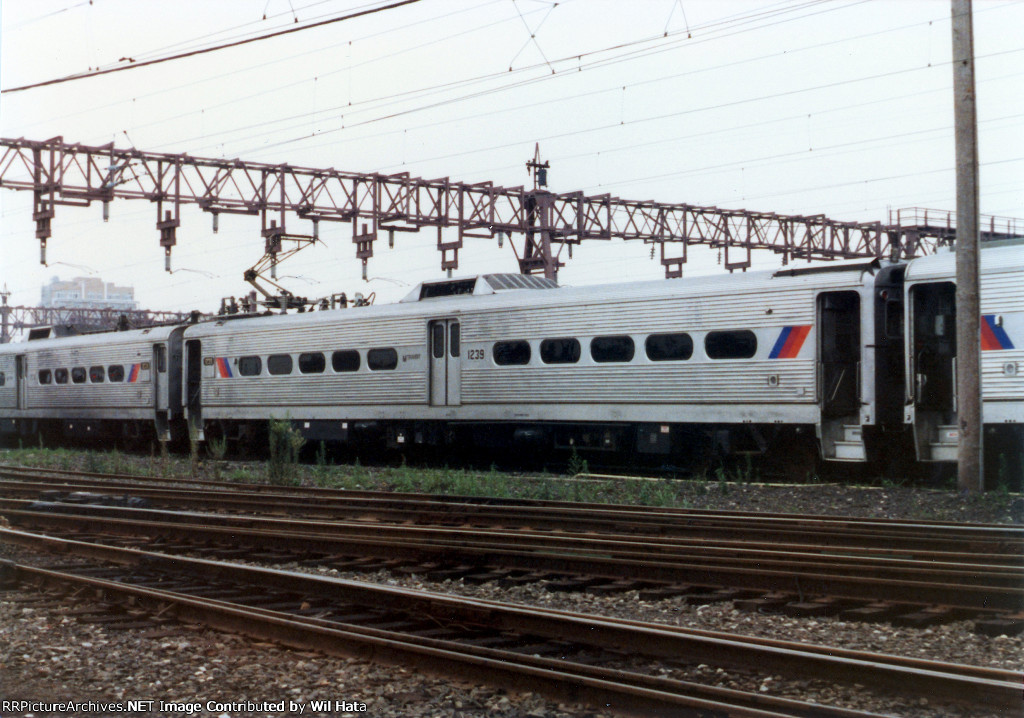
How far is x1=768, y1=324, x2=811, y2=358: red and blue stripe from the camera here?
50.9 feet

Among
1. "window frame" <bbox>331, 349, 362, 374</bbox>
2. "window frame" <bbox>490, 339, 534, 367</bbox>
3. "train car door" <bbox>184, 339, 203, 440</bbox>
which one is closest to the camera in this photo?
"window frame" <bbox>490, 339, 534, 367</bbox>

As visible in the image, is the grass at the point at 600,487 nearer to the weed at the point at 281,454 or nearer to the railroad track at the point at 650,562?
the weed at the point at 281,454

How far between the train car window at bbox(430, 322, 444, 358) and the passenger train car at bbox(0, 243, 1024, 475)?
3 centimetres

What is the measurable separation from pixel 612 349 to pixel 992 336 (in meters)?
6.00

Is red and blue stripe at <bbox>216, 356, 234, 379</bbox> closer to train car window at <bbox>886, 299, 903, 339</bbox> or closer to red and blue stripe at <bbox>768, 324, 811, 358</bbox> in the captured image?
red and blue stripe at <bbox>768, 324, 811, 358</bbox>

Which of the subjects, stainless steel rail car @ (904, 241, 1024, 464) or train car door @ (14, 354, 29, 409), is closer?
stainless steel rail car @ (904, 241, 1024, 464)

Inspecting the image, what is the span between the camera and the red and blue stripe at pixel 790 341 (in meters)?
15.5

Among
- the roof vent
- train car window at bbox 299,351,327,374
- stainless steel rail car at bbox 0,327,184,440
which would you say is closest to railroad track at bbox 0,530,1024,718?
the roof vent

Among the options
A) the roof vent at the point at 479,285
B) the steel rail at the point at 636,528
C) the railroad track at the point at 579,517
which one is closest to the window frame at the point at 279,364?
the roof vent at the point at 479,285

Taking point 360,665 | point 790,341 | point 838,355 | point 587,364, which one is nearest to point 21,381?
point 587,364

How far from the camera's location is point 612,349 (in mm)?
17703

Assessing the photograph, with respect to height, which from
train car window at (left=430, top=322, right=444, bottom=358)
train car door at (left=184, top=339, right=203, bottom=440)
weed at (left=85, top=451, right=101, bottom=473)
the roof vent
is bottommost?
weed at (left=85, top=451, right=101, bottom=473)

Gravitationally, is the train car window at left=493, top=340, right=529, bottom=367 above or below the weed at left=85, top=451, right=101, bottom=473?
above

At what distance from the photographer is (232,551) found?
33.6ft
